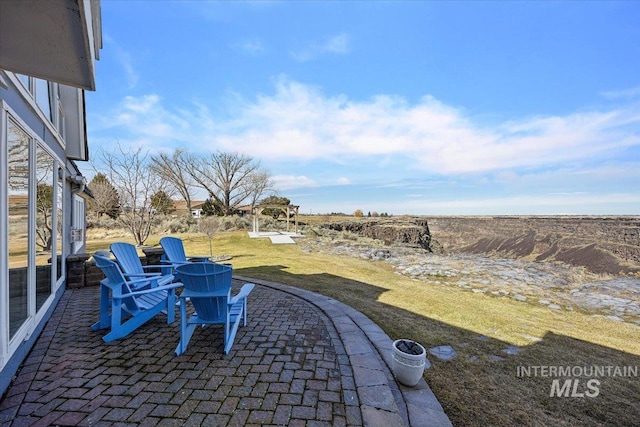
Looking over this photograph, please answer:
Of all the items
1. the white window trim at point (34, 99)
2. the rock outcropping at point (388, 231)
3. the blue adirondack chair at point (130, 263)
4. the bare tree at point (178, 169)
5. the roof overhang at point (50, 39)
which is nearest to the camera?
the roof overhang at point (50, 39)

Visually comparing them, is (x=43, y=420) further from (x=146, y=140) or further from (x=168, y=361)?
(x=146, y=140)

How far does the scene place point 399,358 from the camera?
2215 mm

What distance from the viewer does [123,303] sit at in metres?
3.31

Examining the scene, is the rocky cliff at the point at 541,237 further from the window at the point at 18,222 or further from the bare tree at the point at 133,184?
the window at the point at 18,222

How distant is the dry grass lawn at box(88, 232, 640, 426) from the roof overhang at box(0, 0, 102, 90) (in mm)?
3139

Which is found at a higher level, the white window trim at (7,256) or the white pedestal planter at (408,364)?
the white window trim at (7,256)

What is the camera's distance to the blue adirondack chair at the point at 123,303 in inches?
117

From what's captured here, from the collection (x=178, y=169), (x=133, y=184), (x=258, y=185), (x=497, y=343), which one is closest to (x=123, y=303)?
(x=497, y=343)

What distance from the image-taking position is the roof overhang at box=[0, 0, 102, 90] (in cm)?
108

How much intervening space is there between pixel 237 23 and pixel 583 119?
1108cm

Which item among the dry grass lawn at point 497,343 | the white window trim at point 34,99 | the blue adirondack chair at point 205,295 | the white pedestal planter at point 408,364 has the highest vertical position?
the white window trim at point 34,99

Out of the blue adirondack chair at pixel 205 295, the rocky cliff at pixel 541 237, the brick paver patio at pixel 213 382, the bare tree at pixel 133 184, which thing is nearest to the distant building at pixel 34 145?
the brick paver patio at pixel 213 382

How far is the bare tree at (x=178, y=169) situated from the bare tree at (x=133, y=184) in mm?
11840

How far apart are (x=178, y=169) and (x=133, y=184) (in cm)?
1425
